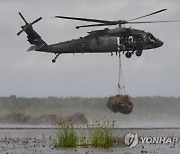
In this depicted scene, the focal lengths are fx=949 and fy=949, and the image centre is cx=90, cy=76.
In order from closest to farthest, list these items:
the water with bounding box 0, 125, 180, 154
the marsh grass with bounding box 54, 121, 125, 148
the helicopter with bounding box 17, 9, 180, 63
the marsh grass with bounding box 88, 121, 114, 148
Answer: the water with bounding box 0, 125, 180, 154, the marsh grass with bounding box 88, 121, 114, 148, the marsh grass with bounding box 54, 121, 125, 148, the helicopter with bounding box 17, 9, 180, 63

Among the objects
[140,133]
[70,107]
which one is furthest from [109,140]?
[70,107]

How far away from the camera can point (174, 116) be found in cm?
8456

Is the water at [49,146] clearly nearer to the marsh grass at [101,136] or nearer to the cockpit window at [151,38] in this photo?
the marsh grass at [101,136]

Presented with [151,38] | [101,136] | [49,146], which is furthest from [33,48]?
[101,136]

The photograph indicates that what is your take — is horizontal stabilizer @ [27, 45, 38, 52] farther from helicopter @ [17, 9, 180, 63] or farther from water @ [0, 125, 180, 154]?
water @ [0, 125, 180, 154]

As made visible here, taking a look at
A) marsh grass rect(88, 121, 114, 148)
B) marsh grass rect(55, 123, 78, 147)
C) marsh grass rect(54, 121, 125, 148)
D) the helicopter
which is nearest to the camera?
marsh grass rect(88, 121, 114, 148)

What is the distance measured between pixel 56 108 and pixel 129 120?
266 inches

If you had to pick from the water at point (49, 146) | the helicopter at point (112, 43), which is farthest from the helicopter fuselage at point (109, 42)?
the water at point (49, 146)

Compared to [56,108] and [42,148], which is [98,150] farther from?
[56,108]

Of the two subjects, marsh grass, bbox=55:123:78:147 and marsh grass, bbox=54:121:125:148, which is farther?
A: marsh grass, bbox=55:123:78:147

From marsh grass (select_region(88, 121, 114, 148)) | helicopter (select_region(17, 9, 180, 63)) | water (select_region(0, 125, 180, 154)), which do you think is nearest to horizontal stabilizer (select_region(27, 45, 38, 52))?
helicopter (select_region(17, 9, 180, 63))

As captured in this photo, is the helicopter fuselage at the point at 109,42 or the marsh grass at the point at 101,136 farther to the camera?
the helicopter fuselage at the point at 109,42

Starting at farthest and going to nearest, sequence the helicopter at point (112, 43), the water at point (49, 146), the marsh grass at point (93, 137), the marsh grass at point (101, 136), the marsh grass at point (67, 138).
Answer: the helicopter at point (112, 43) → the marsh grass at point (67, 138) → the marsh grass at point (93, 137) → the marsh grass at point (101, 136) → the water at point (49, 146)

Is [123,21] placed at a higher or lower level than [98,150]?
higher
